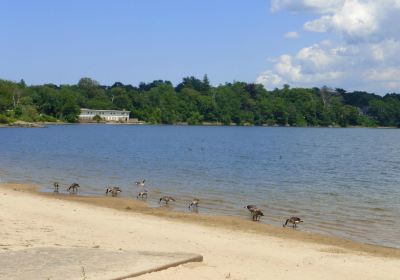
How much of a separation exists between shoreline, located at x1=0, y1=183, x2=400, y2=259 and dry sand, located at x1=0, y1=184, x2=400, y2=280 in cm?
4

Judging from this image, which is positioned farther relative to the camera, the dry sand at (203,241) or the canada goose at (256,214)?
the canada goose at (256,214)

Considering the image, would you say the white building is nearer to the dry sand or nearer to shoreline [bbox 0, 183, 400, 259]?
shoreline [bbox 0, 183, 400, 259]

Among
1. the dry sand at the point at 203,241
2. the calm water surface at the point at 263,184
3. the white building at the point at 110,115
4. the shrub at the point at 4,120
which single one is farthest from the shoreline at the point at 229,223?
the white building at the point at 110,115

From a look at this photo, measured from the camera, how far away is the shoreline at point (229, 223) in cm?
1623

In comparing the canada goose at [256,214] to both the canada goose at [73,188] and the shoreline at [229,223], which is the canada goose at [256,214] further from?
the canada goose at [73,188]

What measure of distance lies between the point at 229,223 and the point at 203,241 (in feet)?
15.9

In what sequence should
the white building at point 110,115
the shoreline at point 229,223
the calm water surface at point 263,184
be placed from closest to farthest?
the shoreline at point 229,223
the calm water surface at point 263,184
the white building at point 110,115

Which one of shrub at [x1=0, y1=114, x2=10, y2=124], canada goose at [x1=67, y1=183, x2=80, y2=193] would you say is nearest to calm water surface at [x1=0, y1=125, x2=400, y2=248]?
canada goose at [x1=67, y1=183, x2=80, y2=193]

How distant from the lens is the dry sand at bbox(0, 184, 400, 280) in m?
11.7

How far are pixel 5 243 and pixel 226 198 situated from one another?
Result: 1540cm

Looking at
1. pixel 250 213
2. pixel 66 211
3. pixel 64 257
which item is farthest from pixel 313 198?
pixel 64 257

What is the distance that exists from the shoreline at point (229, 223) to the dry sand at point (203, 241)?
0.12 feet

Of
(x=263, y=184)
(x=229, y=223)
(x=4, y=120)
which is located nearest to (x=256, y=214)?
(x=229, y=223)

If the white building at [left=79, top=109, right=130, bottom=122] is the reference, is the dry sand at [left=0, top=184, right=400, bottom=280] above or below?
below
